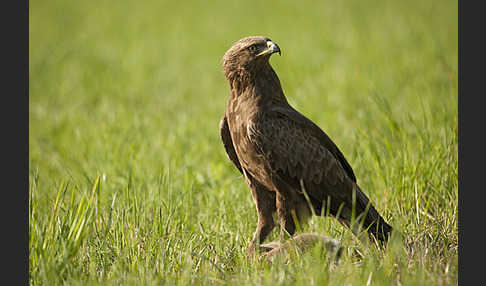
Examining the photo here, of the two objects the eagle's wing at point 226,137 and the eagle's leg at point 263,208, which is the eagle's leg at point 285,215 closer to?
the eagle's leg at point 263,208

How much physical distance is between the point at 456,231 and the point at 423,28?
8.81m

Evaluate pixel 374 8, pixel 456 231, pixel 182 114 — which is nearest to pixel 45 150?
pixel 182 114

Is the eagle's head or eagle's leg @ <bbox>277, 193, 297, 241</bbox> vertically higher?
the eagle's head

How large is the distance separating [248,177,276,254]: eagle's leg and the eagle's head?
2.88 feet

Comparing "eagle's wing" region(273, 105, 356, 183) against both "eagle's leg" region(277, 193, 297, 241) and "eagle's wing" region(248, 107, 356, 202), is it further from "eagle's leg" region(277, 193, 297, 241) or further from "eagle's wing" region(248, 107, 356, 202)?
"eagle's leg" region(277, 193, 297, 241)

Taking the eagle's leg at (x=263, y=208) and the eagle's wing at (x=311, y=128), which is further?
the eagle's leg at (x=263, y=208)

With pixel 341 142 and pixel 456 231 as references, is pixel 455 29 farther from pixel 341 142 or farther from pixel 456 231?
pixel 456 231

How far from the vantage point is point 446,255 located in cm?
371

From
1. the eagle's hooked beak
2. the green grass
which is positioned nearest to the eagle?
the eagle's hooked beak

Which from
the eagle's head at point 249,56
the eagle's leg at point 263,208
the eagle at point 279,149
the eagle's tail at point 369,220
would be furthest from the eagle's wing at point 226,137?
the eagle's tail at point 369,220

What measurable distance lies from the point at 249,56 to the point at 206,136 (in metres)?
3.48

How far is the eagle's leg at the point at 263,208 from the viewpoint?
434cm

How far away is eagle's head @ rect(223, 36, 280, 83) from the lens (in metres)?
4.04

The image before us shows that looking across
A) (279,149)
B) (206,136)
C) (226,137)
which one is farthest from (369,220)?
(206,136)
